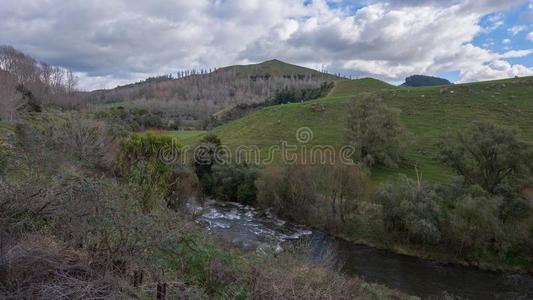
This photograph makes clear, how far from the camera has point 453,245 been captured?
2656 cm

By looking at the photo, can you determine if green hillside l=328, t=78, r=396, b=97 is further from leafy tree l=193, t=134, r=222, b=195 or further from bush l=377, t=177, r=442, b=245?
bush l=377, t=177, r=442, b=245

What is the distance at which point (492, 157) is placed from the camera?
2894cm

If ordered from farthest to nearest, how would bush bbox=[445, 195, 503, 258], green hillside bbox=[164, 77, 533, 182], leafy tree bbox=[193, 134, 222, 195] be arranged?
green hillside bbox=[164, 77, 533, 182]
leafy tree bbox=[193, 134, 222, 195]
bush bbox=[445, 195, 503, 258]

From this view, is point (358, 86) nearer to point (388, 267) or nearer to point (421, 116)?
point (421, 116)

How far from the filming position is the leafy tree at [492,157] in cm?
2792

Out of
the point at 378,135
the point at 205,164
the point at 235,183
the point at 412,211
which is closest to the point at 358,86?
the point at 378,135

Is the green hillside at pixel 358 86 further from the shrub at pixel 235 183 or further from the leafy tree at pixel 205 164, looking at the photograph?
the shrub at pixel 235 183

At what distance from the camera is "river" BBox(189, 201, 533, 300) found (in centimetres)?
2128

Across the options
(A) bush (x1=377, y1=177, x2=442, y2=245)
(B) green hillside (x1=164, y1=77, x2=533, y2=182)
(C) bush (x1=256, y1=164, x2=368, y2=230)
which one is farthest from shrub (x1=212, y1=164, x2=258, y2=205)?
(A) bush (x1=377, y1=177, x2=442, y2=245)

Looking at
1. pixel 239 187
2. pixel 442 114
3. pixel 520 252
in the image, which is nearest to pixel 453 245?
pixel 520 252

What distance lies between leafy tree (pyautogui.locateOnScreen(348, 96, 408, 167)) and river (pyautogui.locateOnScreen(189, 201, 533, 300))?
14.5 m

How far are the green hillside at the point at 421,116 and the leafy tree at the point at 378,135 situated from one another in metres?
1.63

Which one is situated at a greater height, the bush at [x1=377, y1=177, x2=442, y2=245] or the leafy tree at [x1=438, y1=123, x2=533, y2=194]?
the leafy tree at [x1=438, y1=123, x2=533, y2=194]

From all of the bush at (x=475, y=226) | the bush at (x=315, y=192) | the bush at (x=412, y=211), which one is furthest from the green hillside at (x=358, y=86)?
the bush at (x=475, y=226)
